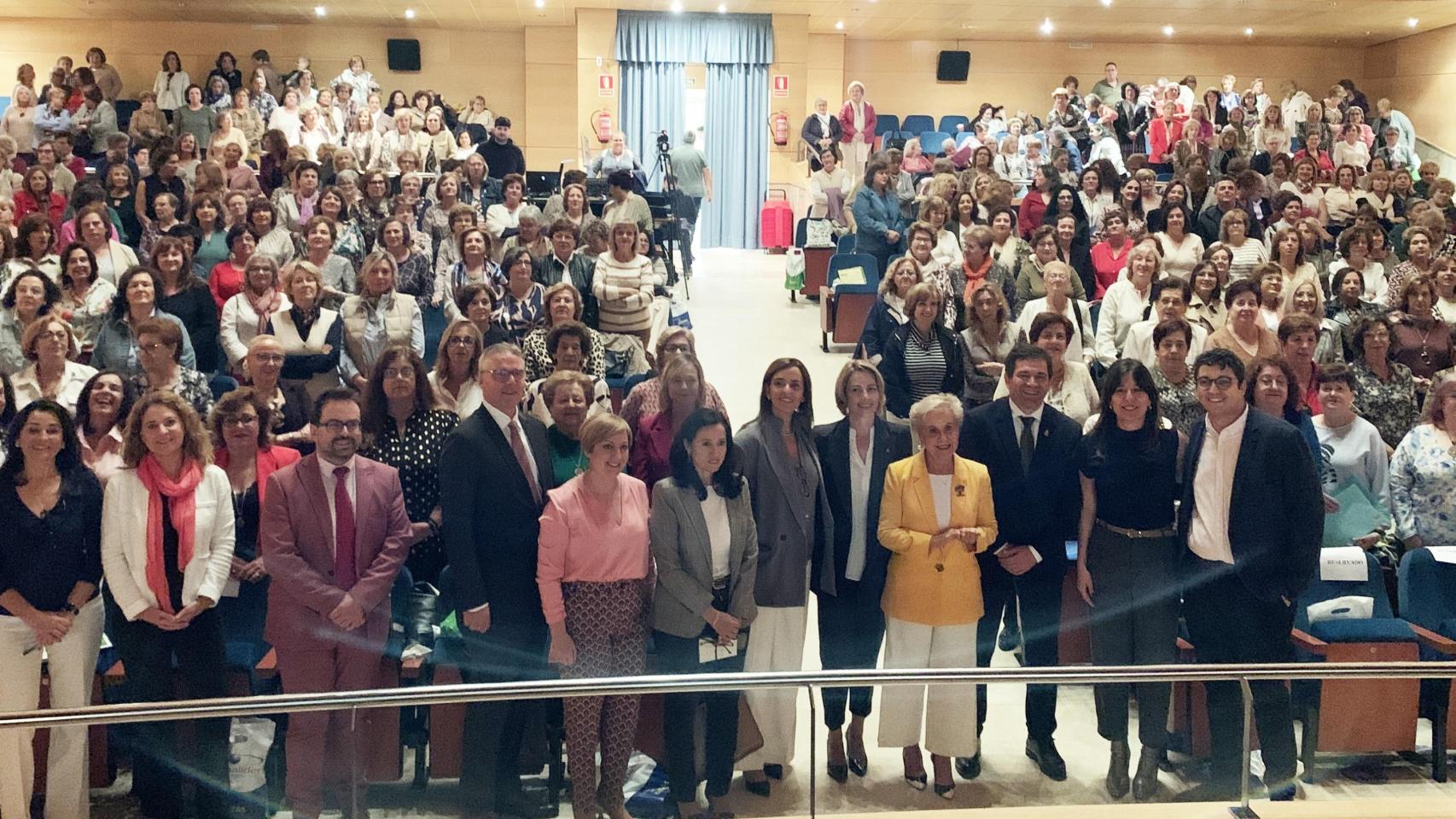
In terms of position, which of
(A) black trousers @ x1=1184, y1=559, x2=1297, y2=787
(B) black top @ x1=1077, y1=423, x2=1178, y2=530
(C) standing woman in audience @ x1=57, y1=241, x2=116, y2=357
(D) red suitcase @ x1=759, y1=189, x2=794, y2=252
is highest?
(D) red suitcase @ x1=759, y1=189, x2=794, y2=252

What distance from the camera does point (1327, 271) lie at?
953 cm

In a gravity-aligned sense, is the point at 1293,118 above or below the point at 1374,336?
above

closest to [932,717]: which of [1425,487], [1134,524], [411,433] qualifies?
[1134,524]

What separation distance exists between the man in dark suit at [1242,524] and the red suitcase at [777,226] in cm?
1352

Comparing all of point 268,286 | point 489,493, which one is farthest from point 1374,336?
point 268,286

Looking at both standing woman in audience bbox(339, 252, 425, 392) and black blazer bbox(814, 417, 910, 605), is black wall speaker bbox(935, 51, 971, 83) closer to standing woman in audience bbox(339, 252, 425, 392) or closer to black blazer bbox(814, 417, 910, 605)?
standing woman in audience bbox(339, 252, 425, 392)

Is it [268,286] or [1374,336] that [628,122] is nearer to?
[268,286]

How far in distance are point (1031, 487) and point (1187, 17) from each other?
16147 millimetres

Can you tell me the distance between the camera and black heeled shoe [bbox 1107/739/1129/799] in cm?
390

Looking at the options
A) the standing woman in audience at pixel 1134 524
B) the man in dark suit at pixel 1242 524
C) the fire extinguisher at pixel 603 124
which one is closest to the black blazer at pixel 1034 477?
the standing woman in audience at pixel 1134 524

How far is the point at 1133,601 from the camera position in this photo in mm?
4457

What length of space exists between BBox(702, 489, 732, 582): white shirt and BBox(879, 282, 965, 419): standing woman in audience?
84.4 inches

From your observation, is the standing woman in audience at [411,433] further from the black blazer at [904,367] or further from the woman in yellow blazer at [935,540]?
the black blazer at [904,367]

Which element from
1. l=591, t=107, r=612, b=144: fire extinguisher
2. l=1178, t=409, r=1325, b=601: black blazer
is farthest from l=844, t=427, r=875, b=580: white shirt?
l=591, t=107, r=612, b=144: fire extinguisher
